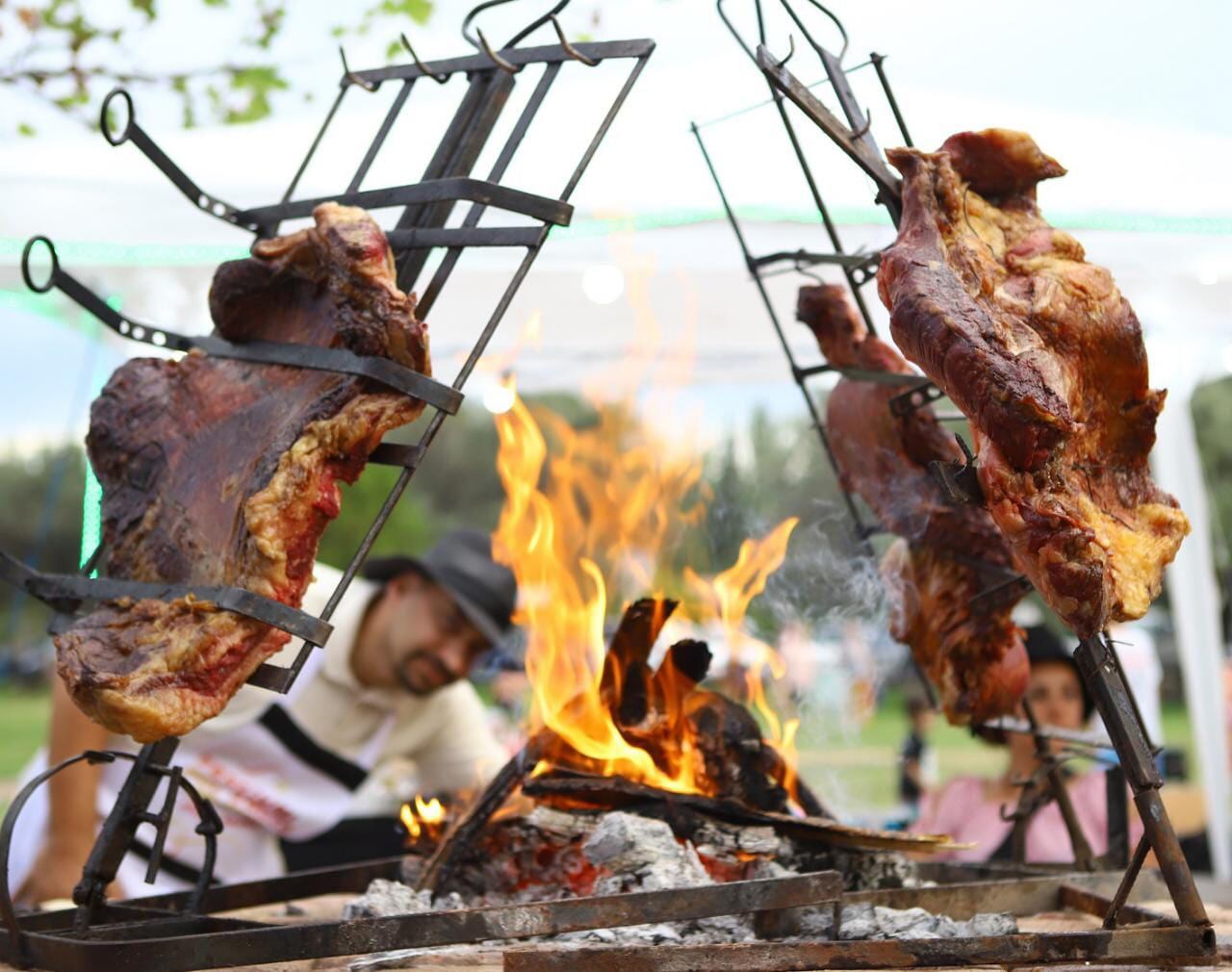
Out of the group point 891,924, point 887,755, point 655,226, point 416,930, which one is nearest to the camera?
point 416,930

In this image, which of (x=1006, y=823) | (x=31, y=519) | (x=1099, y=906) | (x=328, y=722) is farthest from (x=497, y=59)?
(x=31, y=519)

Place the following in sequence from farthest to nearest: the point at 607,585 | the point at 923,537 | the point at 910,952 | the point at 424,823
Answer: the point at 607,585 < the point at 424,823 < the point at 923,537 < the point at 910,952

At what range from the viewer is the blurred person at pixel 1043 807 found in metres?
6.37

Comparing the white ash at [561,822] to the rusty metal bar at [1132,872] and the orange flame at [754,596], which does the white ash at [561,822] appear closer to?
the orange flame at [754,596]

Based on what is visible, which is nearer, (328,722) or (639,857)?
(639,857)

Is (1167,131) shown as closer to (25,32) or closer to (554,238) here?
(554,238)

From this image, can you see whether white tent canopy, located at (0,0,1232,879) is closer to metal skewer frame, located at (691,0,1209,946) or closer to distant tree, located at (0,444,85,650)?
metal skewer frame, located at (691,0,1209,946)

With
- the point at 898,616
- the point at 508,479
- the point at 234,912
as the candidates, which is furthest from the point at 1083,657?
the point at 234,912

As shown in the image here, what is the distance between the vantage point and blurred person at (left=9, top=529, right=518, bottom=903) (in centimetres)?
604

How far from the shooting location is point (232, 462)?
3.28 metres

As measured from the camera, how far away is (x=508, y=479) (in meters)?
4.66

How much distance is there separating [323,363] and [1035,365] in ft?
5.43

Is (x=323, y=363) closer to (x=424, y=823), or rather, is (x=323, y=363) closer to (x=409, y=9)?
(x=424, y=823)

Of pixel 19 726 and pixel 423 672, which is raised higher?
pixel 19 726
